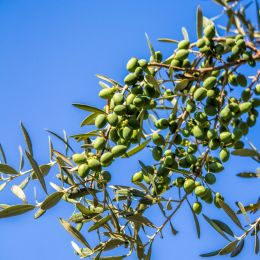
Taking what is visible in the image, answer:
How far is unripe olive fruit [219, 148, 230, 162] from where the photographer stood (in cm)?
202

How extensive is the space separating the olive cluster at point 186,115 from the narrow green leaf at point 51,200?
13 centimetres

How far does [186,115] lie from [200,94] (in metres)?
0.16

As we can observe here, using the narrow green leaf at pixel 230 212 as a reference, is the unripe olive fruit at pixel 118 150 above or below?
above

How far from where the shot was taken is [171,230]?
2309mm

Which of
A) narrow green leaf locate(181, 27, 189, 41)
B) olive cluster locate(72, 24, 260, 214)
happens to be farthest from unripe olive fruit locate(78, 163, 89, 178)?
narrow green leaf locate(181, 27, 189, 41)

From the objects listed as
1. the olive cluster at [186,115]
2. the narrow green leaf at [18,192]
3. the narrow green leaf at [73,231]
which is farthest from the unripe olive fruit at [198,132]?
the narrow green leaf at [18,192]

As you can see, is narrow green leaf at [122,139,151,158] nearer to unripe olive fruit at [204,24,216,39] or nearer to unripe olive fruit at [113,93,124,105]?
unripe olive fruit at [113,93,124,105]

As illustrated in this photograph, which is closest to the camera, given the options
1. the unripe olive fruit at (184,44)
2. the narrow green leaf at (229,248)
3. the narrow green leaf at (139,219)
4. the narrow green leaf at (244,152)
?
the narrow green leaf at (244,152)

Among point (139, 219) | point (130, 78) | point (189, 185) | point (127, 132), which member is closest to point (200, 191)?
point (189, 185)

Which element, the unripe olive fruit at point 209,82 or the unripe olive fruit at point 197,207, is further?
the unripe olive fruit at point 197,207

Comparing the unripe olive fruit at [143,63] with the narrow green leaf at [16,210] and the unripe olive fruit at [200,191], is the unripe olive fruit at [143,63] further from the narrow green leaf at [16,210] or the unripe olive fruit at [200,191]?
the narrow green leaf at [16,210]

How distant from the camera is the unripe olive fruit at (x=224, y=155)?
2021 millimetres

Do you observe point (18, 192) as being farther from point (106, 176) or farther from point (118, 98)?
point (118, 98)

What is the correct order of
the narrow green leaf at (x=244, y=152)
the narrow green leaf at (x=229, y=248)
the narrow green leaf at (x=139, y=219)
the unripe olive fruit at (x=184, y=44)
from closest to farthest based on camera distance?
the narrow green leaf at (x=244, y=152) → the unripe olive fruit at (x=184, y=44) → the narrow green leaf at (x=139, y=219) → the narrow green leaf at (x=229, y=248)
